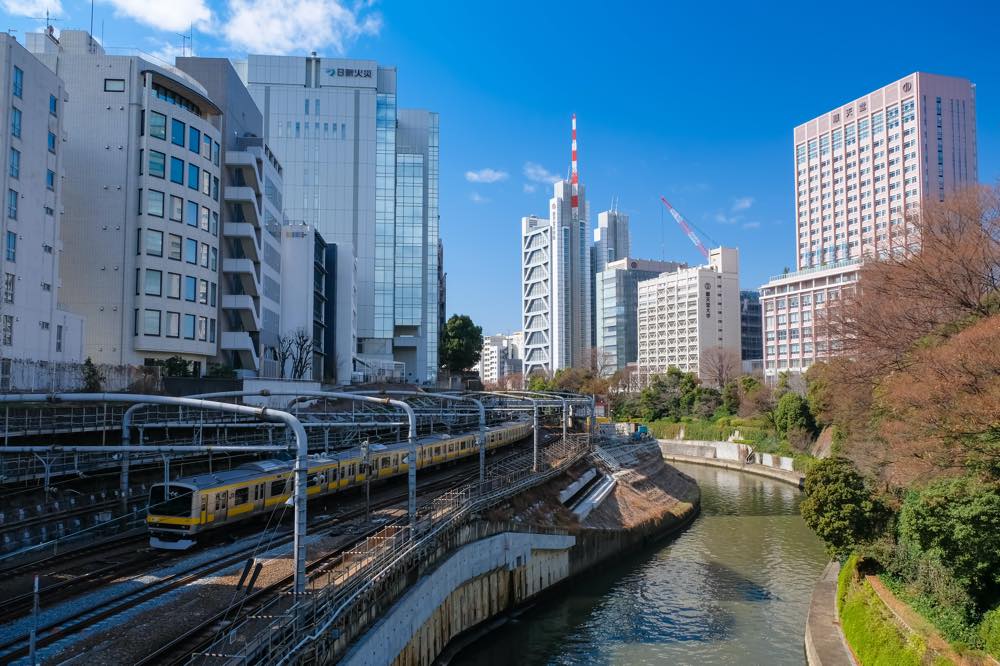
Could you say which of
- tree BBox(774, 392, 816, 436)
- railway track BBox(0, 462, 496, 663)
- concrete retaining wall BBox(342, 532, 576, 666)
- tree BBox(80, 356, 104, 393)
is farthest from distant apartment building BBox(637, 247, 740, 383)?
railway track BBox(0, 462, 496, 663)

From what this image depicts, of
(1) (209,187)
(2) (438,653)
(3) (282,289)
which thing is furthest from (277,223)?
(2) (438,653)

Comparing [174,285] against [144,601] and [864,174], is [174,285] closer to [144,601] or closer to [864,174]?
[144,601]

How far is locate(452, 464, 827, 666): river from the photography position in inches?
887

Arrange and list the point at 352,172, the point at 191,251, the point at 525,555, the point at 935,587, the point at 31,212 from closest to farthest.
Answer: the point at 935,587
the point at 525,555
the point at 31,212
the point at 191,251
the point at 352,172

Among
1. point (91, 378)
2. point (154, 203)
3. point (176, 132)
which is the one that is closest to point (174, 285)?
point (154, 203)

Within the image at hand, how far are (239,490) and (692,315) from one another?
11423cm

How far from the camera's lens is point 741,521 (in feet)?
141

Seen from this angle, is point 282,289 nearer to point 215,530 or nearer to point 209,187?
point 209,187

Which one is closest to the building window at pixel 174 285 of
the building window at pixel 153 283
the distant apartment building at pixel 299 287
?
the building window at pixel 153 283

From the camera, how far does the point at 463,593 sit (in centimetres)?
2334

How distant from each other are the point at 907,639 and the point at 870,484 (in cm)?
882

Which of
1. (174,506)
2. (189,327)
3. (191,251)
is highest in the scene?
(191,251)

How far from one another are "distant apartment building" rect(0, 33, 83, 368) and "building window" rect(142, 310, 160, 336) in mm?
3609

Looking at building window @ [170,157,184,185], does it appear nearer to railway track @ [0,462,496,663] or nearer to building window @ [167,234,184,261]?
building window @ [167,234,184,261]
